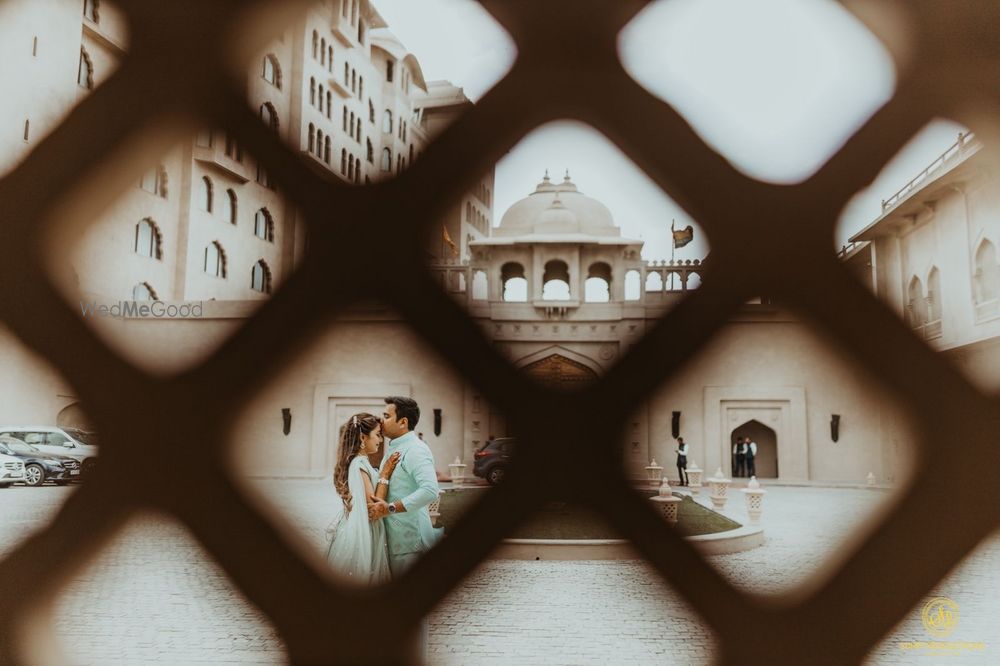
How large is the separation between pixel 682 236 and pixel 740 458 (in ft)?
60.6

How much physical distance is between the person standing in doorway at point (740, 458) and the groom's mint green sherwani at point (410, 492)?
15657 mm

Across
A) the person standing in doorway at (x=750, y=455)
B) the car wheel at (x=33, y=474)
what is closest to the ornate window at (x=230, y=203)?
the car wheel at (x=33, y=474)

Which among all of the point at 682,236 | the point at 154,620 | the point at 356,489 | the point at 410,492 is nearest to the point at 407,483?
the point at 410,492

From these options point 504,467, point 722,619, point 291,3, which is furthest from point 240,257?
point 722,619

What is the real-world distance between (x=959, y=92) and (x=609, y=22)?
0.20 m

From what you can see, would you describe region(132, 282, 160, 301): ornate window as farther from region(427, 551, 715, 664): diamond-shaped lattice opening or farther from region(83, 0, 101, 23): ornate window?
region(427, 551, 715, 664): diamond-shaped lattice opening

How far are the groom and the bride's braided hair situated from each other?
598 mm

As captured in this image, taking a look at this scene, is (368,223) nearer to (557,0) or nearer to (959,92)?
(557,0)

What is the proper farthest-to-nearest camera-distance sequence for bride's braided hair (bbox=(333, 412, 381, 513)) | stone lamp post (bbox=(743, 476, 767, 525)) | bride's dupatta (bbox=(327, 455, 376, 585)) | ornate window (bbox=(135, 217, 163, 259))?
1. ornate window (bbox=(135, 217, 163, 259))
2. stone lamp post (bbox=(743, 476, 767, 525))
3. bride's braided hair (bbox=(333, 412, 381, 513))
4. bride's dupatta (bbox=(327, 455, 376, 585))

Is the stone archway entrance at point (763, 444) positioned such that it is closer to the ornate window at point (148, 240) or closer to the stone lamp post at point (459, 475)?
the stone lamp post at point (459, 475)

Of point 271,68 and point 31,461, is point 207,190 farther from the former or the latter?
point 31,461

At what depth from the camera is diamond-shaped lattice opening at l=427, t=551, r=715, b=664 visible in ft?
15.2

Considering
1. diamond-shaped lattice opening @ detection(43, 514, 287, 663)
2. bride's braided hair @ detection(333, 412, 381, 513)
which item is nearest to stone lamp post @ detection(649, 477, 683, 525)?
bride's braided hair @ detection(333, 412, 381, 513)

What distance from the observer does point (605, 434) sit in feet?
1.46
